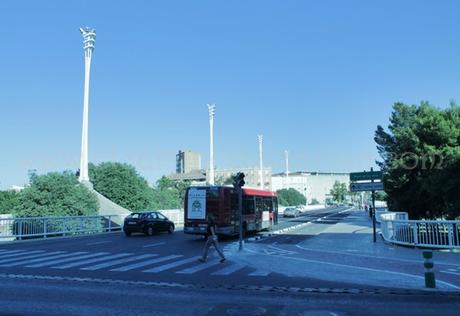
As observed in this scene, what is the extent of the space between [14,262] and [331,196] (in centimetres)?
18630

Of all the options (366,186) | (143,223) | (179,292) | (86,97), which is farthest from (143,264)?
(86,97)

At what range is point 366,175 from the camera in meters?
25.0

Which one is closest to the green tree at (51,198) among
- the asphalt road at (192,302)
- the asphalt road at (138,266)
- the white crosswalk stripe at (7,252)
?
the asphalt road at (138,266)

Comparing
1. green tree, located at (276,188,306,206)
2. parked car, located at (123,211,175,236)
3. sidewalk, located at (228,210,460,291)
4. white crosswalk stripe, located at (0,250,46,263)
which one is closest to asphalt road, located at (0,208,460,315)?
sidewalk, located at (228,210,460,291)

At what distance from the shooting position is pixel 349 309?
913 cm

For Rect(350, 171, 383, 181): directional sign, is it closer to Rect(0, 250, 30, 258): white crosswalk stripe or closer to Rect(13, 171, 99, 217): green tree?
Rect(0, 250, 30, 258): white crosswalk stripe

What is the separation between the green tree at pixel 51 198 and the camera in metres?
37.0

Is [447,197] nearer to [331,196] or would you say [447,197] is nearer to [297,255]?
[297,255]

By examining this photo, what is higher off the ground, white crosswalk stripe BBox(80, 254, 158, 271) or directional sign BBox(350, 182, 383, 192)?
directional sign BBox(350, 182, 383, 192)

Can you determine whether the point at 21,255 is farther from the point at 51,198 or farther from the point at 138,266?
the point at 51,198

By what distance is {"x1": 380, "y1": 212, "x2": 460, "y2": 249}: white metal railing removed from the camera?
18281 mm

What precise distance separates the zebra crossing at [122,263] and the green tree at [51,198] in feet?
57.2

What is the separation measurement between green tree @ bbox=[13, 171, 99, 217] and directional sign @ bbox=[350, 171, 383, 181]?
21998mm

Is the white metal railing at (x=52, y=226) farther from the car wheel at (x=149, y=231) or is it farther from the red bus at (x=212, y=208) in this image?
the red bus at (x=212, y=208)
